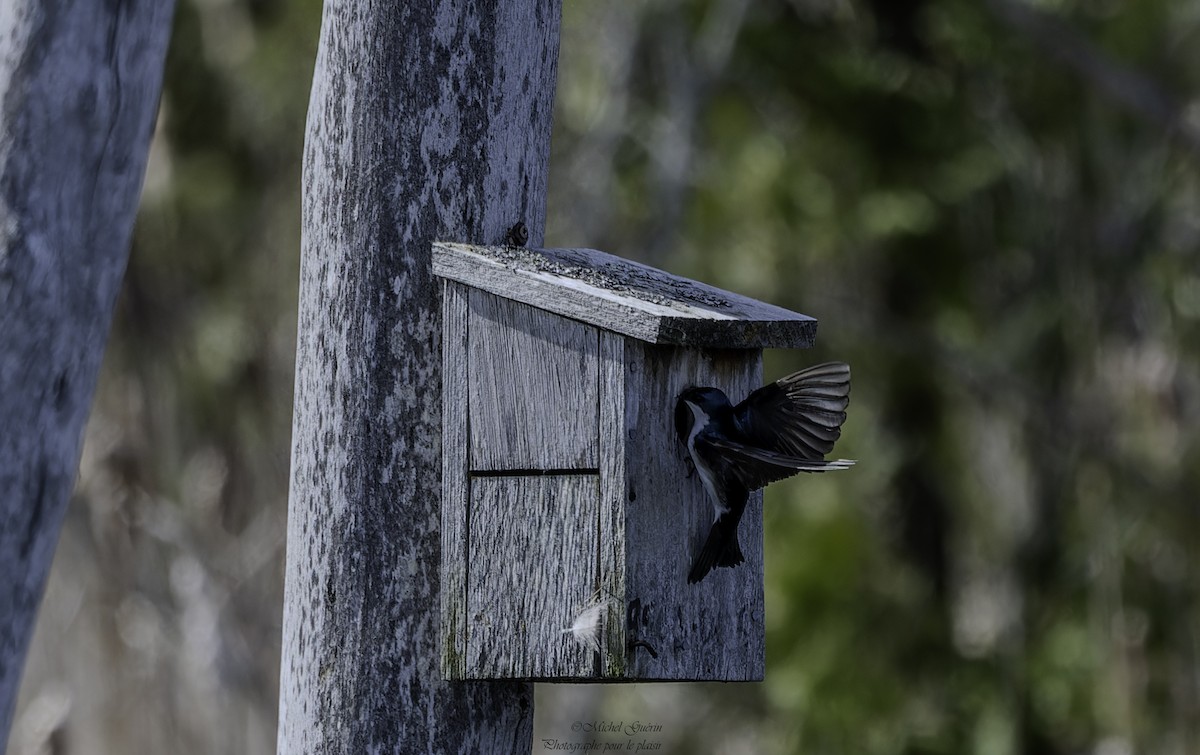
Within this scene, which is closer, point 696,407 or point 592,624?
point 592,624

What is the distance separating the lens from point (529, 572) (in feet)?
7.63

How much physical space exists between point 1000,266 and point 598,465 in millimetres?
6928

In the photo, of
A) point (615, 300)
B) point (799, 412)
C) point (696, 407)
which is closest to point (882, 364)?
point (799, 412)

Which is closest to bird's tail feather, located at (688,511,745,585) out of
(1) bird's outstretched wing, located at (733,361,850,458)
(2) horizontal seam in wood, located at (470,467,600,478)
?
(1) bird's outstretched wing, located at (733,361,850,458)

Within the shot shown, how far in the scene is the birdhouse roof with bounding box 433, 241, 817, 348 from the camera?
88.7 inches

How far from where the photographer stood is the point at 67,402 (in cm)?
238

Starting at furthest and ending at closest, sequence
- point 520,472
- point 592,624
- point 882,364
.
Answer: point 882,364, point 520,472, point 592,624

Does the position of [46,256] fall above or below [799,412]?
above

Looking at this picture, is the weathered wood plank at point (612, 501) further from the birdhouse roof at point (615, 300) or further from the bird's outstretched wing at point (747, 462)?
the bird's outstretched wing at point (747, 462)

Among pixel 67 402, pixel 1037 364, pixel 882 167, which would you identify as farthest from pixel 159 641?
pixel 67 402

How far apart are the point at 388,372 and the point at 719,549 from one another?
646mm

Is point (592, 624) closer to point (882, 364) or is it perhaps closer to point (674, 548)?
point (674, 548)

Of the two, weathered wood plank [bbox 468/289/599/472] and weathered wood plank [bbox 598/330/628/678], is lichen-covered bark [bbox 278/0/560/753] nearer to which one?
weathered wood plank [bbox 468/289/599/472]

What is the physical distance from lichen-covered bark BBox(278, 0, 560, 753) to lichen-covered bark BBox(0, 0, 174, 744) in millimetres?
381
